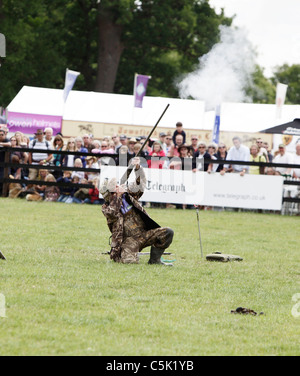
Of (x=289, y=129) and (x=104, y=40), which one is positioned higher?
(x=104, y=40)

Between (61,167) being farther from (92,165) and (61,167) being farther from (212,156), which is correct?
(212,156)

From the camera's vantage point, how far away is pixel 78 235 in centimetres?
1306

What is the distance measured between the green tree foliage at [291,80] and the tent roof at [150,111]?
50.4m

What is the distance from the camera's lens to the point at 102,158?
19.5 meters

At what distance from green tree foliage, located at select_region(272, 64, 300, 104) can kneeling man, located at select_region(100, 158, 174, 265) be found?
6912 cm

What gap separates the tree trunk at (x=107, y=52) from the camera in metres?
43.7

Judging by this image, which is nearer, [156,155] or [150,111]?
[156,155]

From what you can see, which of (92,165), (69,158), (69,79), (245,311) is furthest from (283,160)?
(245,311)

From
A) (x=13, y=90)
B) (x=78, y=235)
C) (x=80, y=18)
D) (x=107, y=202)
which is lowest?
(x=78, y=235)

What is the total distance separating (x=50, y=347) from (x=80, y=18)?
139 ft

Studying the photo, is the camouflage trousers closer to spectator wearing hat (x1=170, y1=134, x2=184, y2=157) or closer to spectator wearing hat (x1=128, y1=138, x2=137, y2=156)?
spectator wearing hat (x1=170, y1=134, x2=184, y2=157)

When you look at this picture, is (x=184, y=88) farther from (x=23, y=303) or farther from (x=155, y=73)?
(x=23, y=303)

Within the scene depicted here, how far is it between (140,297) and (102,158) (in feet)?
39.8
